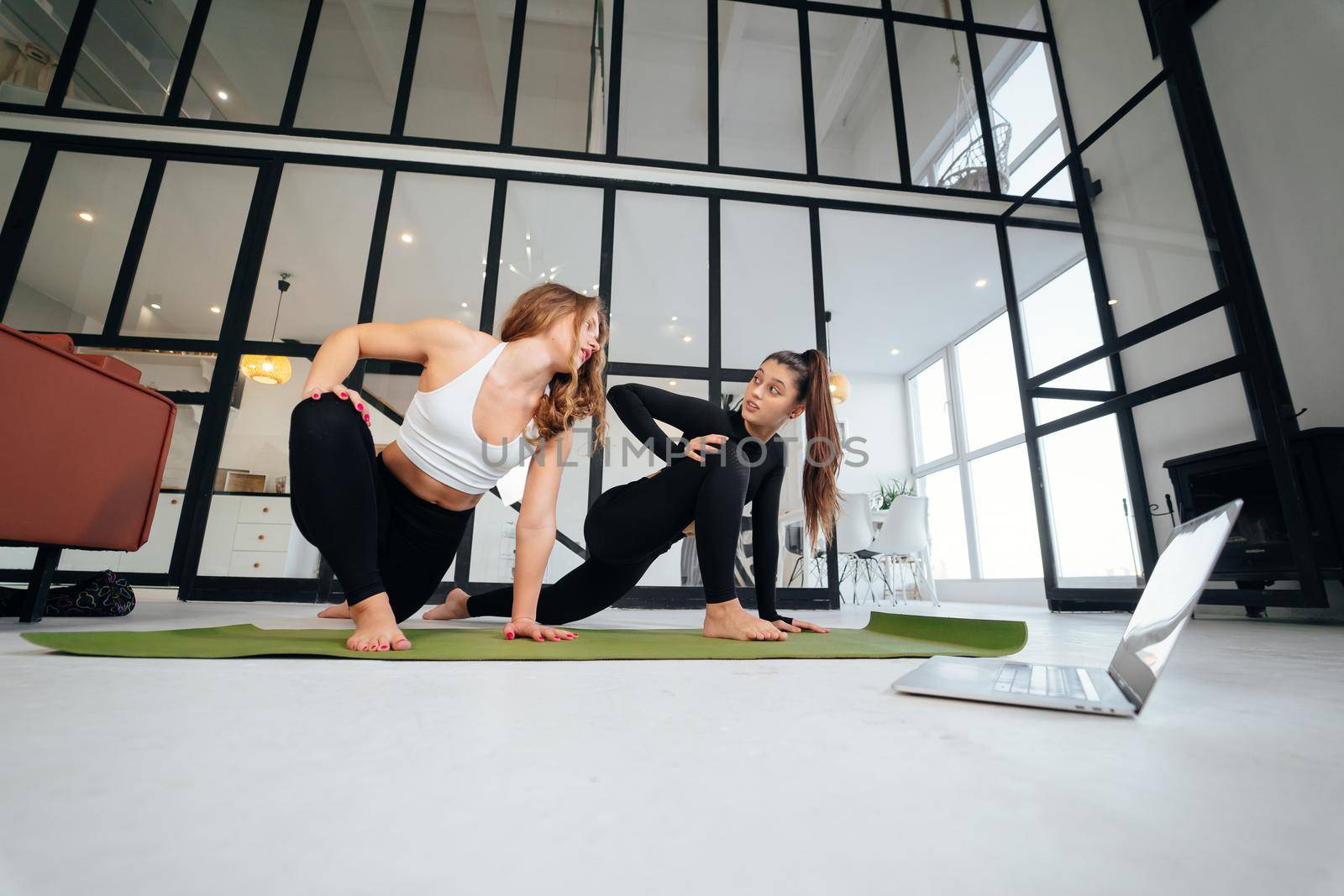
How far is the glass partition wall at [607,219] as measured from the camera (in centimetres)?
314

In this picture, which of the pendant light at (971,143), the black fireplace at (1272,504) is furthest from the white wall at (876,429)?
the black fireplace at (1272,504)

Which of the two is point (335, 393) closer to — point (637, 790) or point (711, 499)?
point (711, 499)

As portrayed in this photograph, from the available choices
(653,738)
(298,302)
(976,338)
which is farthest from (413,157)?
(976,338)

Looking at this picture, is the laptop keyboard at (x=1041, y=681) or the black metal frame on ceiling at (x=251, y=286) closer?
the laptop keyboard at (x=1041, y=681)

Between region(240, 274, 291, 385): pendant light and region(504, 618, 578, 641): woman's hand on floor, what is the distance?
2.90 metres

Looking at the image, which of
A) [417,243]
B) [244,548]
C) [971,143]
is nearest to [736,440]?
[244,548]

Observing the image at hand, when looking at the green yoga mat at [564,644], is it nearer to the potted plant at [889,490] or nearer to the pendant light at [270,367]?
the pendant light at [270,367]

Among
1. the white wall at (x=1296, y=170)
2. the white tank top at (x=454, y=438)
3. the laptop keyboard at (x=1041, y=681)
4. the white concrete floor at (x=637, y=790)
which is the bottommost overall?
the white concrete floor at (x=637, y=790)

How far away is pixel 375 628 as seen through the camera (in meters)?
1.09

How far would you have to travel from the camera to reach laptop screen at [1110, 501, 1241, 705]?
59 cm

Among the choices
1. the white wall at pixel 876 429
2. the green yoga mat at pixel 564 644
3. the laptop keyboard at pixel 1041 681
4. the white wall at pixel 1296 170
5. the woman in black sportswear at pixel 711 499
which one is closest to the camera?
the laptop keyboard at pixel 1041 681

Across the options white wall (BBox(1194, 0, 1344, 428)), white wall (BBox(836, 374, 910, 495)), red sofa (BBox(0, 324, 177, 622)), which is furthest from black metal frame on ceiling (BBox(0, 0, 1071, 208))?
white wall (BBox(836, 374, 910, 495))

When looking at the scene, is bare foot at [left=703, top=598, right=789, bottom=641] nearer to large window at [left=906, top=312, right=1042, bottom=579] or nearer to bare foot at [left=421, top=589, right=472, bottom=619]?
bare foot at [left=421, top=589, right=472, bottom=619]

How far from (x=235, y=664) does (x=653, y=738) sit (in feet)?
2.39
